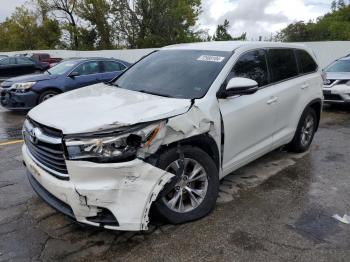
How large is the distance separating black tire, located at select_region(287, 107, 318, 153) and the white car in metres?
0.39

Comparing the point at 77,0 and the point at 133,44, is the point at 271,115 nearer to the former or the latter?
the point at 133,44

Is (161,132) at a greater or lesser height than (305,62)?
lesser

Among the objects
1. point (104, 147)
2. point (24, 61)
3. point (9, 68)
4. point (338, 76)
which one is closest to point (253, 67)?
point (104, 147)

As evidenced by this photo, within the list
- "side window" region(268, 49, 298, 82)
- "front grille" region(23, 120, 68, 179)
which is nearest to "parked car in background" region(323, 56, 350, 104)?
"side window" region(268, 49, 298, 82)

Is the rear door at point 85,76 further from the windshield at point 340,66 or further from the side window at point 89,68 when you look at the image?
the windshield at point 340,66

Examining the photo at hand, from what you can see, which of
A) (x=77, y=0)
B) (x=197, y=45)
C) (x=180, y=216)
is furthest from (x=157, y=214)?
(x=77, y=0)

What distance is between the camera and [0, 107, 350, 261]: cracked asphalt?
3.29 metres

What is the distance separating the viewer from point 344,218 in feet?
13.0

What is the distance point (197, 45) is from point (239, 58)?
2.47 ft

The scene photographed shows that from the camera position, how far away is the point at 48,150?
334 cm

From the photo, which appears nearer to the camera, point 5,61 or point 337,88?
point 337,88

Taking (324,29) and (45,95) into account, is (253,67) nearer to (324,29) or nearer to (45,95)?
(45,95)

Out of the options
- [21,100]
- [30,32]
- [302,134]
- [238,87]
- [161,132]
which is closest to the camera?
[161,132]

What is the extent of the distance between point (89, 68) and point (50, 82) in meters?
1.26
